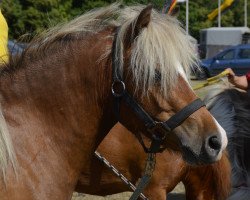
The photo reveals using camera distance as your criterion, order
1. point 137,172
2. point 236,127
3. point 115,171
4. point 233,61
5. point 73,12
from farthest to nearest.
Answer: point 73,12, point 233,61, point 236,127, point 137,172, point 115,171

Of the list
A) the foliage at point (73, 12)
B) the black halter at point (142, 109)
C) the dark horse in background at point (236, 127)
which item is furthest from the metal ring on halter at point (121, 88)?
the foliage at point (73, 12)

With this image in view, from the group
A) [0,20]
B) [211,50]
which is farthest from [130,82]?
[211,50]

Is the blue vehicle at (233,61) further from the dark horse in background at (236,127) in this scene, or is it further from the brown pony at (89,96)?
the brown pony at (89,96)

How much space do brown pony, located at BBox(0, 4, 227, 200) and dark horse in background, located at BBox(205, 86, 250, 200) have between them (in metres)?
1.96

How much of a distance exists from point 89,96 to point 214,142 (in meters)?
0.63

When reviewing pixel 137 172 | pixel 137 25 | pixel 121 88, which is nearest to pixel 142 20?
pixel 137 25

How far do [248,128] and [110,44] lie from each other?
235 centimetres

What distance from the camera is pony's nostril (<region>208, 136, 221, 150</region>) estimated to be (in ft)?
7.39

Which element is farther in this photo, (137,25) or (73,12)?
(73,12)

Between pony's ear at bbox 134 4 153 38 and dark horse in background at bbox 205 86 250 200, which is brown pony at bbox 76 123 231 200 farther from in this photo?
pony's ear at bbox 134 4 153 38

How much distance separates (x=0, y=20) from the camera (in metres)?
3.12

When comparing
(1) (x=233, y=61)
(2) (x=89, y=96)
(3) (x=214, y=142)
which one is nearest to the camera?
(3) (x=214, y=142)

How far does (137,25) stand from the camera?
2305 millimetres

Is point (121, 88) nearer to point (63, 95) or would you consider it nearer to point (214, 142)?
point (63, 95)
